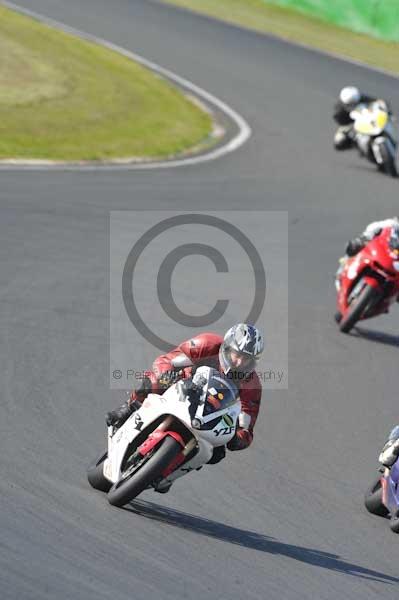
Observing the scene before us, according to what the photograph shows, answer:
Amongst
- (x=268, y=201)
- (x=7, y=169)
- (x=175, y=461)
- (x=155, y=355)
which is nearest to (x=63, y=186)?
Result: (x=7, y=169)

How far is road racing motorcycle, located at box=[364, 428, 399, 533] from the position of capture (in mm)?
8279

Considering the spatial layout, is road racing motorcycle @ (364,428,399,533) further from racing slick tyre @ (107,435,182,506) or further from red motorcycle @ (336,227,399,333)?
red motorcycle @ (336,227,399,333)

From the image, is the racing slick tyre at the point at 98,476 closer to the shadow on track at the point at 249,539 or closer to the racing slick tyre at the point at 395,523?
the shadow on track at the point at 249,539

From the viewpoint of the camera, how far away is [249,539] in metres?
7.56

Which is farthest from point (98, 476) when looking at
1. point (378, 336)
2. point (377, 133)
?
point (377, 133)

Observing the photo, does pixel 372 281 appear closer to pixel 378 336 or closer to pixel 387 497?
pixel 378 336

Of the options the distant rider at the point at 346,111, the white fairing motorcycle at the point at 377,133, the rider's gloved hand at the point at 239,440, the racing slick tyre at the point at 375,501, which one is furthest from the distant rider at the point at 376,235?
the distant rider at the point at 346,111

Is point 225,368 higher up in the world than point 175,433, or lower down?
higher up

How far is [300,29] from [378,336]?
2205 cm

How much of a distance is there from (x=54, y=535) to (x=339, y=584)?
163 centimetres

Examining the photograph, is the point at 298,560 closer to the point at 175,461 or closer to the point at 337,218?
the point at 175,461

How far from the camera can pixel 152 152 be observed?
2123 cm

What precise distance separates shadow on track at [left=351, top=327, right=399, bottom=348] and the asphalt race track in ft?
0.12

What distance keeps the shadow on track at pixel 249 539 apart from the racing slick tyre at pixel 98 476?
0.22 metres
